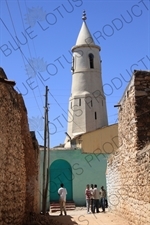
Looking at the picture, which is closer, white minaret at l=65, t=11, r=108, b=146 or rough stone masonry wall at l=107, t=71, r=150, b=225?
rough stone masonry wall at l=107, t=71, r=150, b=225

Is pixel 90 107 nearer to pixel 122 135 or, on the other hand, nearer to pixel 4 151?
pixel 122 135

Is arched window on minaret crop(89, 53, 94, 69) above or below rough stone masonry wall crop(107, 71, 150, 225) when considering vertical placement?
above

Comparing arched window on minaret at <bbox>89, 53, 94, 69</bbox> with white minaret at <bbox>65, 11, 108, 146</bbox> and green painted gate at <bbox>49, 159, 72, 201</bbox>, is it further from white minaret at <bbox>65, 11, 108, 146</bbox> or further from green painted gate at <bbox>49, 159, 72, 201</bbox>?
green painted gate at <bbox>49, 159, 72, 201</bbox>

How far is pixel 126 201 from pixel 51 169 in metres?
12.6

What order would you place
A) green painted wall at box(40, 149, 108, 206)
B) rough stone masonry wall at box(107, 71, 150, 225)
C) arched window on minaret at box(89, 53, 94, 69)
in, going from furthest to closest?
arched window on minaret at box(89, 53, 94, 69)
green painted wall at box(40, 149, 108, 206)
rough stone masonry wall at box(107, 71, 150, 225)

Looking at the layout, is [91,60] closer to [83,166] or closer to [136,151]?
[83,166]

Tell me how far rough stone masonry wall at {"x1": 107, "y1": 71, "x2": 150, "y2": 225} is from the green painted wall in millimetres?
10483

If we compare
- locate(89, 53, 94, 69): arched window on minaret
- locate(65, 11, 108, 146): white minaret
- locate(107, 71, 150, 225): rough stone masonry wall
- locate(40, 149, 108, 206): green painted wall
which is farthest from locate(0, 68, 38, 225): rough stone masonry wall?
locate(89, 53, 94, 69): arched window on minaret

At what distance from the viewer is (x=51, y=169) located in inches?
935

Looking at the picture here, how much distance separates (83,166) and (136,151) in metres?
13.8

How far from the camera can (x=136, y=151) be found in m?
10.2

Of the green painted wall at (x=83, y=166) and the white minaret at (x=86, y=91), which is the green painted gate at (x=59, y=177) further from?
the white minaret at (x=86, y=91)

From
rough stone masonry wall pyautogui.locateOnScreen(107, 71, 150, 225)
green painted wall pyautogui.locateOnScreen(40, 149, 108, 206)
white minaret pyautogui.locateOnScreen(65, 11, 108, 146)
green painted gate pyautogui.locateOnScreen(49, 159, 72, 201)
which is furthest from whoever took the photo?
white minaret pyautogui.locateOnScreen(65, 11, 108, 146)

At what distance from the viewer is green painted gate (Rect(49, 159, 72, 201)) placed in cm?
2308
